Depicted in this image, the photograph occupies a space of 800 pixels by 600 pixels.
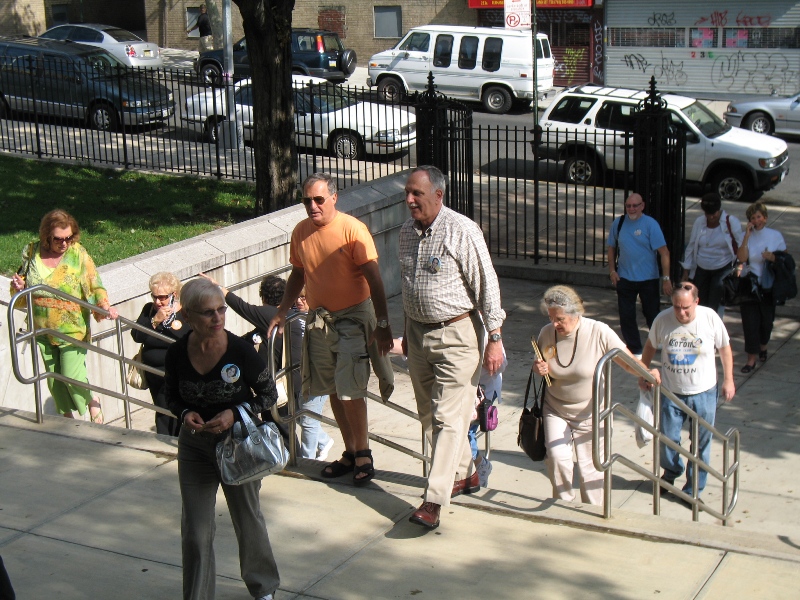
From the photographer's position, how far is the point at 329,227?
5.85 m

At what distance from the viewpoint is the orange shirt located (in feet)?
19.0

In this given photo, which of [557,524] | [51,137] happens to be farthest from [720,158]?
[557,524]

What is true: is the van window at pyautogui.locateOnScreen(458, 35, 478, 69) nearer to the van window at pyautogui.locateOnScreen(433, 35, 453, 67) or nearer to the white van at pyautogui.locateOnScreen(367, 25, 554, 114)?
the white van at pyautogui.locateOnScreen(367, 25, 554, 114)

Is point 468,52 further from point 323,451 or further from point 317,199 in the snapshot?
point 317,199

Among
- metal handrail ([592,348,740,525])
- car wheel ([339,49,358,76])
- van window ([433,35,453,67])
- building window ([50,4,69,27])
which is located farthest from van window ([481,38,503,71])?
building window ([50,4,69,27])

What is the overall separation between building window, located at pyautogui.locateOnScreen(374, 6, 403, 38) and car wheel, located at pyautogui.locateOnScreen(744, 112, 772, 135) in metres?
16.7

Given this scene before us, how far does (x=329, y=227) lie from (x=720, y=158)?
→ 1218cm

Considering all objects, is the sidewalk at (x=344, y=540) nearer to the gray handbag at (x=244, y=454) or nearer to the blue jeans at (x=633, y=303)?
the gray handbag at (x=244, y=454)

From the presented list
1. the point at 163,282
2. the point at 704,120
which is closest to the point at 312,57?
the point at 704,120

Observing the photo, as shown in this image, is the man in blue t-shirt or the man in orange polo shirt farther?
the man in blue t-shirt

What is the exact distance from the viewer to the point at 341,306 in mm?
5840

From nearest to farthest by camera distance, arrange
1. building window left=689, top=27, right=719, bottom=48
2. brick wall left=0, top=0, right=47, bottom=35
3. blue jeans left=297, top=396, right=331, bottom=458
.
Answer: blue jeans left=297, top=396, right=331, bottom=458 → building window left=689, top=27, right=719, bottom=48 → brick wall left=0, top=0, right=47, bottom=35

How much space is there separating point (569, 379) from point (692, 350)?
1309mm

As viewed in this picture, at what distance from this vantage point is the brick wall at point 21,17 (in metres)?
39.4
